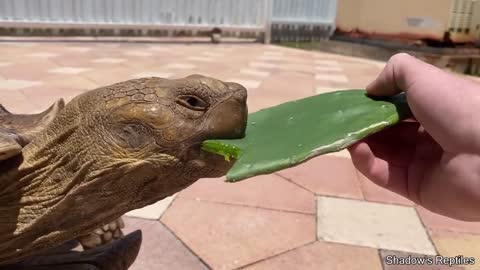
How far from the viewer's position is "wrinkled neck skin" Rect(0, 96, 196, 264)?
72 centimetres

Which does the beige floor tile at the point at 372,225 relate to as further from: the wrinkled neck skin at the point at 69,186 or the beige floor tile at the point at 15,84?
the beige floor tile at the point at 15,84

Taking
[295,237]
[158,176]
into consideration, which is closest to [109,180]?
[158,176]

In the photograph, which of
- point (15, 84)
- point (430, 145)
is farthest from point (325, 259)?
point (15, 84)

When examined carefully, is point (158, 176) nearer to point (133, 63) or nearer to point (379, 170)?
point (379, 170)

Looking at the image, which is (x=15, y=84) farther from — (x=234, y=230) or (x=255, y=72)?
(x=234, y=230)

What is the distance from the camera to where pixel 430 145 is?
3.04 feet

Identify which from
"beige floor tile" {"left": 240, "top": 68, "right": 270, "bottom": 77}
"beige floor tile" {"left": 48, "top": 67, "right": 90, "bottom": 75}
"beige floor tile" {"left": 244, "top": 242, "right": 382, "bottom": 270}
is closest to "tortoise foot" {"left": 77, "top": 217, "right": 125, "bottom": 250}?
"beige floor tile" {"left": 244, "top": 242, "right": 382, "bottom": 270}

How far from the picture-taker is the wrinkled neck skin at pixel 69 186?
72 cm

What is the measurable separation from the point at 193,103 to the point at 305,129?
0.58 feet

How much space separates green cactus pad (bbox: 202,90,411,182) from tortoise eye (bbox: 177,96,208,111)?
56mm

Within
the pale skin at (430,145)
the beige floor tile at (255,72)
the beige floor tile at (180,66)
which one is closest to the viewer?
the pale skin at (430,145)

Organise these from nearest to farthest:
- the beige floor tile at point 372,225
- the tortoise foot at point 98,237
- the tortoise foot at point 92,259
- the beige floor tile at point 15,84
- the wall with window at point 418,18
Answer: the tortoise foot at point 92,259
the tortoise foot at point 98,237
the beige floor tile at point 372,225
the beige floor tile at point 15,84
the wall with window at point 418,18

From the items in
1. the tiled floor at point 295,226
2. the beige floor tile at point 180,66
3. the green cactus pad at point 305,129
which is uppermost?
the green cactus pad at point 305,129

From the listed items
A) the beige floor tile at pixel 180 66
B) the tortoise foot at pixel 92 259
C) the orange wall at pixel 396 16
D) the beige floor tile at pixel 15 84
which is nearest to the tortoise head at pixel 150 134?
the tortoise foot at pixel 92 259
